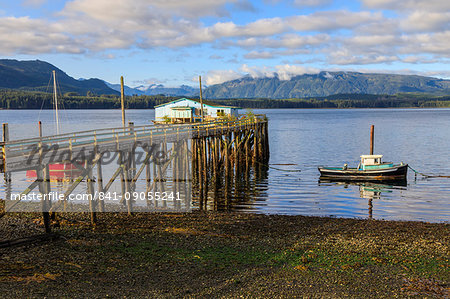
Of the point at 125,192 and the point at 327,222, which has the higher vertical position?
the point at 125,192

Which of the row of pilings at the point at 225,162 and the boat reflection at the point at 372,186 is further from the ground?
the row of pilings at the point at 225,162

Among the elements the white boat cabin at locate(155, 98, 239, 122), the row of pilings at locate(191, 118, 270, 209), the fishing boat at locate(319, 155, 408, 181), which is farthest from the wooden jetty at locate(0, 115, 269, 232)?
the white boat cabin at locate(155, 98, 239, 122)

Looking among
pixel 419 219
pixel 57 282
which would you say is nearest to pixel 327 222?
pixel 419 219

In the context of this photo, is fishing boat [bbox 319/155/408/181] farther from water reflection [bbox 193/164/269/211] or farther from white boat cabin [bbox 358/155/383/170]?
water reflection [bbox 193/164/269/211]

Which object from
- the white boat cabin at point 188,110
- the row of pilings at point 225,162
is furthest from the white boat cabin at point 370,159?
the white boat cabin at point 188,110

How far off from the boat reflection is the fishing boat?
0.54 m

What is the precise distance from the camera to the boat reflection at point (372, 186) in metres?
33.2

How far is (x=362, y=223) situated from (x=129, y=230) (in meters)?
12.2

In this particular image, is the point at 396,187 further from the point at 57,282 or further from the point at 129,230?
the point at 57,282

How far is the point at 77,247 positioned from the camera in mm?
15453

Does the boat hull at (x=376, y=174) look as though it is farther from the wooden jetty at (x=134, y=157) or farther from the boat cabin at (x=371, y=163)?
the wooden jetty at (x=134, y=157)

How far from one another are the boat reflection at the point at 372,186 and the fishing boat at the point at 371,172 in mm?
538

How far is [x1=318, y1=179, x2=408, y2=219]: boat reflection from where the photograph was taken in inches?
1308

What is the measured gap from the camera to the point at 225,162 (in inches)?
1606
